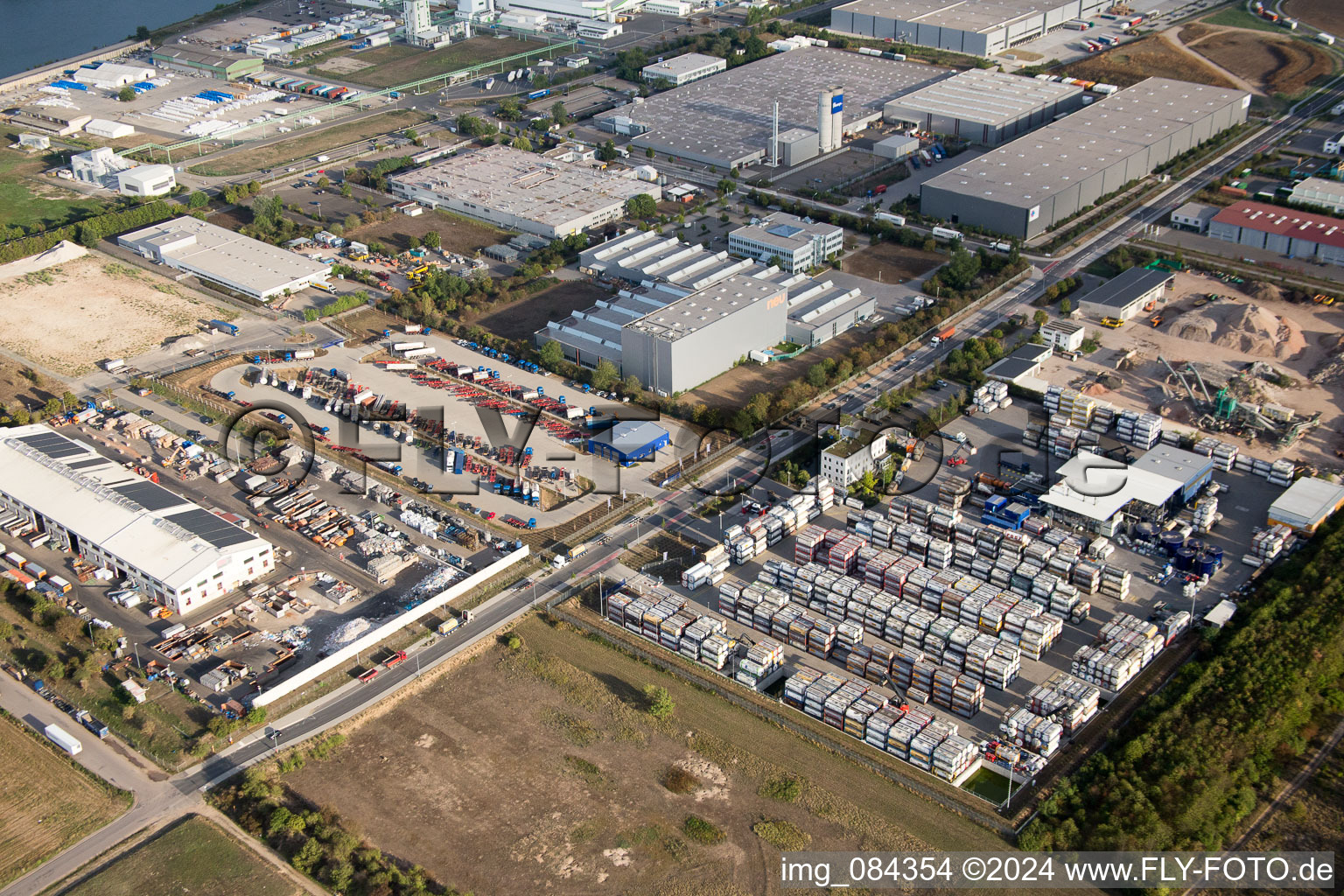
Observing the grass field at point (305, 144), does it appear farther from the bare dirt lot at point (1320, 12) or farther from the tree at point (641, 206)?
the bare dirt lot at point (1320, 12)

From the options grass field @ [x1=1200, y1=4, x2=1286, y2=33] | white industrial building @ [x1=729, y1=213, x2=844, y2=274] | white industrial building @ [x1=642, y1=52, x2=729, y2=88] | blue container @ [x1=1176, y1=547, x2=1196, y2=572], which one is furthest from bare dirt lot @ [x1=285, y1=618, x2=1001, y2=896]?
grass field @ [x1=1200, y1=4, x2=1286, y2=33]

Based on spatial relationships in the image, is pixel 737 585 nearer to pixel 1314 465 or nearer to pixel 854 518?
pixel 854 518

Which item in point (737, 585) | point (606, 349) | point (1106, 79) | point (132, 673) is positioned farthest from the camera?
point (1106, 79)

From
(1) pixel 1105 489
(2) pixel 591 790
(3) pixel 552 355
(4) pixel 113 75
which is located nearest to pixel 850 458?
(1) pixel 1105 489

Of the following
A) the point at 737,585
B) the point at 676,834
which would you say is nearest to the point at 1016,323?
the point at 737,585

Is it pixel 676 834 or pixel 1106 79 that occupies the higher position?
pixel 1106 79

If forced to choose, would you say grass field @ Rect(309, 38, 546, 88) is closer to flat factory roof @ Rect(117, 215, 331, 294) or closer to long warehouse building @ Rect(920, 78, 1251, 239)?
flat factory roof @ Rect(117, 215, 331, 294)
